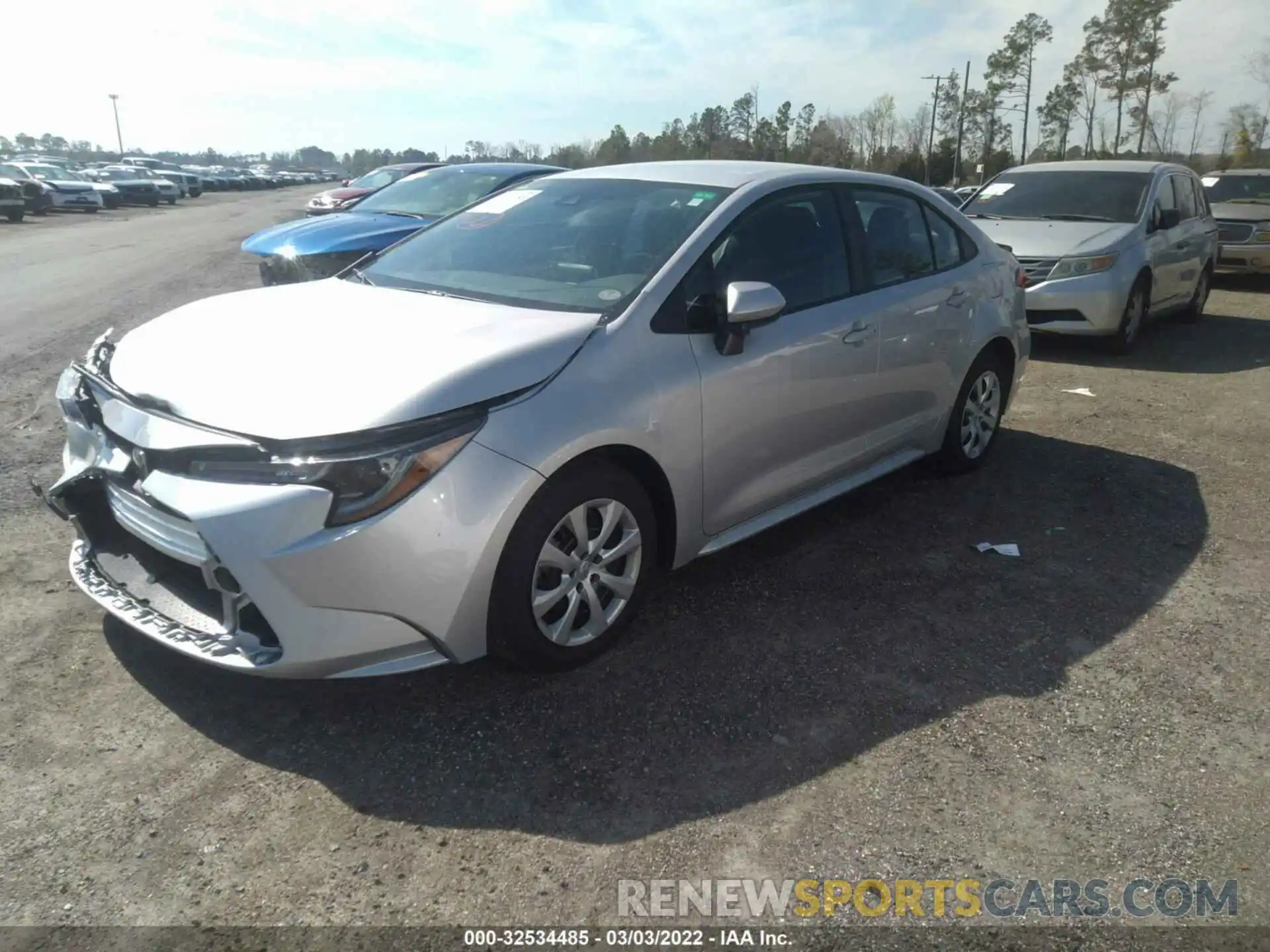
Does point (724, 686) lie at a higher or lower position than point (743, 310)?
lower

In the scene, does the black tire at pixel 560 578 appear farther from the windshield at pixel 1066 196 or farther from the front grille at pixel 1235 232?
the front grille at pixel 1235 232

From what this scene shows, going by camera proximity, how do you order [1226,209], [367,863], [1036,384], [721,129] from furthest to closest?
[721,129] < [1226,209] < [1036,384] < [367,863]

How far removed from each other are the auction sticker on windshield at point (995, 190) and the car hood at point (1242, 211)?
20.1 feet

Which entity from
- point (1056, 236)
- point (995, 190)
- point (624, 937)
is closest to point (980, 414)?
point (624, 937)

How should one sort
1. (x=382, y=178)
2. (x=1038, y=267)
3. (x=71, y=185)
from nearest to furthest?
(x=1038, y=267)
(x=382, y=178)
(x=71, y=185)

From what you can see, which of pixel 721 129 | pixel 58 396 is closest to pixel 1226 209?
pixel 58 396

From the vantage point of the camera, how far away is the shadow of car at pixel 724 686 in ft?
9.26

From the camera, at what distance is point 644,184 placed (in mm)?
4270

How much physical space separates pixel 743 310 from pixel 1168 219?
25.7 ft

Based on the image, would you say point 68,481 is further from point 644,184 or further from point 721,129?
point 721,129

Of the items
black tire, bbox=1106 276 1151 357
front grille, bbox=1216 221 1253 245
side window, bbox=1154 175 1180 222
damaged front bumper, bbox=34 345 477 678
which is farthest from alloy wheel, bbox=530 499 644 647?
front grille, bbox=1216 221 1253 245

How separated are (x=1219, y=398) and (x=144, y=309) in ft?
34.1

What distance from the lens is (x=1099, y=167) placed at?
10.1m

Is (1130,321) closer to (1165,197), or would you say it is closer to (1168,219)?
(1168,219)
